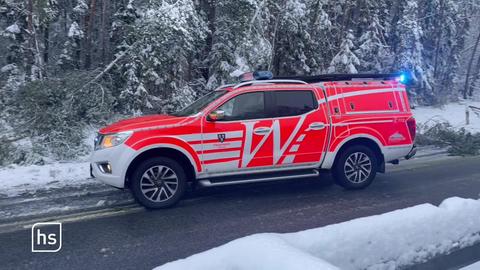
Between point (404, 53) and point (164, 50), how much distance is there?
16.8 meters

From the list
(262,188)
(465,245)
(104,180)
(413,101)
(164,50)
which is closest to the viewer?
(465,245)

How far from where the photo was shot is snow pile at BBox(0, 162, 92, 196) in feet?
24.9

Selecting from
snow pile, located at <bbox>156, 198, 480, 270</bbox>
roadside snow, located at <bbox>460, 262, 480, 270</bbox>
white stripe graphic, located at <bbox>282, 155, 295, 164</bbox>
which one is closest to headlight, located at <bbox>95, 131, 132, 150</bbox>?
white stripe graphic, located at <bbox>282, 155, 295, 164</bbox>

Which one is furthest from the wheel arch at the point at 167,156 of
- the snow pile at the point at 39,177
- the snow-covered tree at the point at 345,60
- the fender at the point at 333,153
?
the snow-covered tree at the point at 345,60

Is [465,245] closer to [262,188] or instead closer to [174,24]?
[262,188]

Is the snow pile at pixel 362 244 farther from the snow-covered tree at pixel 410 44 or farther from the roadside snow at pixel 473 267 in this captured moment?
the snow-covered tree at pixel 410 44

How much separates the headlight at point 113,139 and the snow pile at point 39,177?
6.62ft

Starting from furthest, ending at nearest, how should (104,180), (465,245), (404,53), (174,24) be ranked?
(404,53), (174,24), (104,180), (465,245)

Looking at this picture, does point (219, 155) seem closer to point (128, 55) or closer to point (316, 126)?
point (316, 126)

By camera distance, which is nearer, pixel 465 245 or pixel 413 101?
pixel 465 245

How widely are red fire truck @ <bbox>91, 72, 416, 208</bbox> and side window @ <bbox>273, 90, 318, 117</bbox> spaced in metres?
0.02

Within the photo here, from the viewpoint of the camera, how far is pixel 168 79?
14461 millimetres

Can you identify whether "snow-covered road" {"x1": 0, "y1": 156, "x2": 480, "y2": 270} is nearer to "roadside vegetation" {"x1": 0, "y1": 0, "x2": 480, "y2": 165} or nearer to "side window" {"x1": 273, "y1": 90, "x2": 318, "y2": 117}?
"side window" {"x1": 273, "y1": 90, "x2": 318, "y2": 117}

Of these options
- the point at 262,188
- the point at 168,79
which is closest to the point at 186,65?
the point at 168,79
